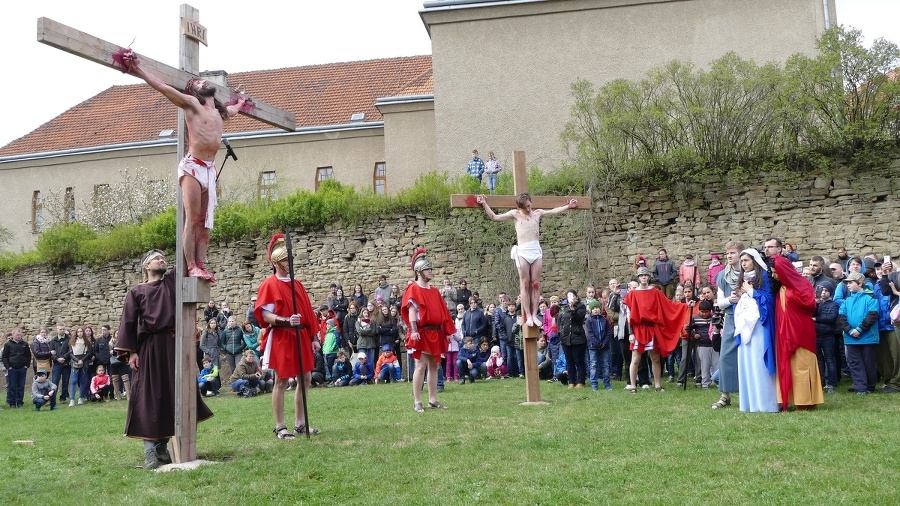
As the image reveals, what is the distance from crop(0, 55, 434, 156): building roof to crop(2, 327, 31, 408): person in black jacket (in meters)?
16.5

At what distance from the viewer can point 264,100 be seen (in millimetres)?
36000

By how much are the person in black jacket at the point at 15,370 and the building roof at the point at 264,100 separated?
16.5 m

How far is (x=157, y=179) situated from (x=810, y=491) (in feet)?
110

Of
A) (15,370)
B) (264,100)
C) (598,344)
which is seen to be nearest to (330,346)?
(15,370)

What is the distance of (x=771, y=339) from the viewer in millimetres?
10430

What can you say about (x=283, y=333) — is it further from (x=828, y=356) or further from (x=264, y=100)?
(x=264, y=100)

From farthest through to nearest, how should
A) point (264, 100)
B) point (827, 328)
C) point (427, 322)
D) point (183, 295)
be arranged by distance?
point (264, 100), point (827, 328), point (427, 322), point (183, 295)

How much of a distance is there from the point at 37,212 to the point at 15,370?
2127 centimetres

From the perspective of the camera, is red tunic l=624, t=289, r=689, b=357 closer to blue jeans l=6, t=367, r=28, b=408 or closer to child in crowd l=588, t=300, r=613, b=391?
child in crowd l=588, t=300, r=613, b=391

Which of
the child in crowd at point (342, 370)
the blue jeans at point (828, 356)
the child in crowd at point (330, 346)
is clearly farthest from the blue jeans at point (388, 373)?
the blue jeans at point (828, 356)

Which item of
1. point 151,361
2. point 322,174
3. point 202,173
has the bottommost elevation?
point 151,361

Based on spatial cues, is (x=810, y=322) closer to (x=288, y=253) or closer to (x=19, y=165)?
(x=288, y=253)

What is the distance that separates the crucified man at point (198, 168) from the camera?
798cm

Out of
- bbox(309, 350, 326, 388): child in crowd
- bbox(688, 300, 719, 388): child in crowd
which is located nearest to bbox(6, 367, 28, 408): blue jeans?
bbox(309, 350, 326, 388): child in crowd
